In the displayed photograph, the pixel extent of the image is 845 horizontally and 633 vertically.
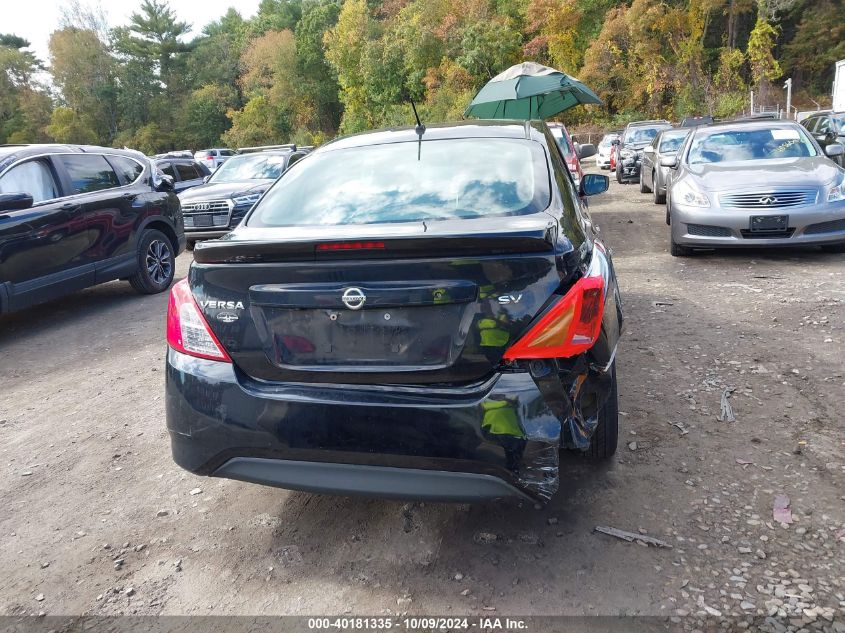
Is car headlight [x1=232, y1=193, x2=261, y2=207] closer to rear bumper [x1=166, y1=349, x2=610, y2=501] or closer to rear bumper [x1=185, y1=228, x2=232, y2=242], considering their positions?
rear bumper [x1=185, y1=228, x2=232, y2=242]

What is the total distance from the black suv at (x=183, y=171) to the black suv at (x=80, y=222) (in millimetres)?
6683

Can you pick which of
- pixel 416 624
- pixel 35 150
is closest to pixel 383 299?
pixel 416 624

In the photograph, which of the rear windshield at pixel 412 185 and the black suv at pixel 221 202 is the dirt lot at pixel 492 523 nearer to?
the rear windshield at pixel 412 185

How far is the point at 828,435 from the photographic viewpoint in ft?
11.7

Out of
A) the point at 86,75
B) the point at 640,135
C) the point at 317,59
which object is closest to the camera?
the point at 640,135

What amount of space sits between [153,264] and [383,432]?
6730 mm

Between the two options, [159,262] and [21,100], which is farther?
[21,100]

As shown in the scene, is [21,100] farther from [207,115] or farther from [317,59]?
[317,59]

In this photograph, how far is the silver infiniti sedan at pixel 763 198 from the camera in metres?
7.36

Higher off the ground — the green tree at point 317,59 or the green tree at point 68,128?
the green tree at point 317,59

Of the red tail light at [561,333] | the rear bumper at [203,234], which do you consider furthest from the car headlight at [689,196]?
the rear bumper at [203,234]

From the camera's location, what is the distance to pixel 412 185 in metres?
3.25

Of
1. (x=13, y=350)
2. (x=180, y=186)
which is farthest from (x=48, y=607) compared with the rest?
(x=180, y=186)

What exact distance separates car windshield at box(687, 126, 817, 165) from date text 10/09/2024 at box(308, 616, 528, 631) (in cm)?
778
